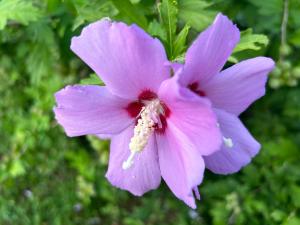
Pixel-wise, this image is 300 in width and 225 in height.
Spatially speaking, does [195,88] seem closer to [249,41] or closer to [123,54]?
[123,54]

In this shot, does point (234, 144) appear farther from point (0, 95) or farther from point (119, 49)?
point (0, 95)

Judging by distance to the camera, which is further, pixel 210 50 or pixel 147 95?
pixel 147 95

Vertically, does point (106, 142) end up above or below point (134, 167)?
below

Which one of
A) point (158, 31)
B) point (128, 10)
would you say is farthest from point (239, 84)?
point (128, 10)

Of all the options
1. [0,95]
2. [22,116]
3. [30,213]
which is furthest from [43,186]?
[0,95]

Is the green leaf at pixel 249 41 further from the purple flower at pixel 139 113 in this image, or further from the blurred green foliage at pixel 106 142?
the purple flower at pixel 139 113

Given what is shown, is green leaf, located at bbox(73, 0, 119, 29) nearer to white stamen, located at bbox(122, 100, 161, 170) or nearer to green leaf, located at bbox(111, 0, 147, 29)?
green leaf, located at bbox(111, 0, 147, 29)

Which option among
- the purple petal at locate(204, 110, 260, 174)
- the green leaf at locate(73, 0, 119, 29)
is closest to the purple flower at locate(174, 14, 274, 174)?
the purple petal at locate(204, 110, 260, 174)

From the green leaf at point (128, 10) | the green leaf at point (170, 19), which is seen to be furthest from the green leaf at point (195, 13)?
the green leaf at point (170, 19)
